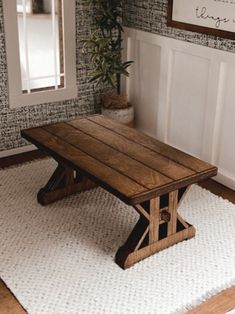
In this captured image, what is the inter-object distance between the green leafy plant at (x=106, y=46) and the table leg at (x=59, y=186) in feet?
2.94

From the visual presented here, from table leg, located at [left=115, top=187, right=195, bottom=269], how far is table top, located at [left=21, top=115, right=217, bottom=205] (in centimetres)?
11

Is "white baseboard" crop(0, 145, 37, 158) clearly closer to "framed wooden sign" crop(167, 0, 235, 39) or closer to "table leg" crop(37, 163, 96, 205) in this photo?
"table leg" crop(37, 163, 96, 205)

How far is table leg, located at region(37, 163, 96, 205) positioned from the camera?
284cm

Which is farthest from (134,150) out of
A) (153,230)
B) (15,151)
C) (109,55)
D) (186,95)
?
(15,151)

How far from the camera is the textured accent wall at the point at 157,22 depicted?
2988 millimetres

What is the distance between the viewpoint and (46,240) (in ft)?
8.30

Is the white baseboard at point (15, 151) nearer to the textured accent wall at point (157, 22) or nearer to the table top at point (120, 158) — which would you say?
the table top at point (120, 158)

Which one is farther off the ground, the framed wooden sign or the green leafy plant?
the framed wooden sign

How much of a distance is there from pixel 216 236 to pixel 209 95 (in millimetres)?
928

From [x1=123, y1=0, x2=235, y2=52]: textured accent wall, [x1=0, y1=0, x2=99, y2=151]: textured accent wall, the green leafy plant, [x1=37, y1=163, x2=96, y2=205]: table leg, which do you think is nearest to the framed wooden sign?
[x1=123, y1=0, x2=235, y2=52]: textured accent wall

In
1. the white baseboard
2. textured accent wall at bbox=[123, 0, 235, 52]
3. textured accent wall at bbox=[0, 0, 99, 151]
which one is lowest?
the white baseboard

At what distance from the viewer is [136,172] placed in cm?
233

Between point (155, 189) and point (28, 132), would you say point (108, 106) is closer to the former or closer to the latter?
point (28, 132)

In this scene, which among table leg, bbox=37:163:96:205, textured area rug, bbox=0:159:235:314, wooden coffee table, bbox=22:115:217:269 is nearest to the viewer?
textured area rug, bbox=0:159:235:314
